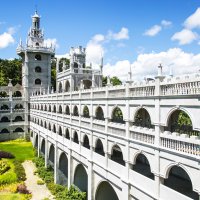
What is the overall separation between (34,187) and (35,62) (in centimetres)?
3747

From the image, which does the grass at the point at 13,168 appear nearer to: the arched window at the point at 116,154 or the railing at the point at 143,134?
the arched window at the point at 116,154

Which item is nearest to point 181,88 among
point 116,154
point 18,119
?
point 116,154

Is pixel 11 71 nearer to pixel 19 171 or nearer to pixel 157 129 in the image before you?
pixel 19 171

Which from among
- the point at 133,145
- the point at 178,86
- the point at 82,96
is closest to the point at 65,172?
the point at 82,96

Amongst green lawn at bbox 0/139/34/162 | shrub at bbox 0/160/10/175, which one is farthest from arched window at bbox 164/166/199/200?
green lawn at bbox 0/139/34/162

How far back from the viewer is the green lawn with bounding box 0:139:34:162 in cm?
5253

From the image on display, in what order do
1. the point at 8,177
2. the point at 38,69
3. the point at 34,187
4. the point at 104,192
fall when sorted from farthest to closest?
1. the point at 38,69
2. the point at 8,177
3. the point at 34,187
4. the point at 104,192

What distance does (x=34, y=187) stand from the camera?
1527 inches

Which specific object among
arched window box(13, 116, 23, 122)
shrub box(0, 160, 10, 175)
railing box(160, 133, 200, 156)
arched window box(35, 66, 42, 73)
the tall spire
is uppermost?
the tall spire

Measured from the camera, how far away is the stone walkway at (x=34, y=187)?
1409 inches

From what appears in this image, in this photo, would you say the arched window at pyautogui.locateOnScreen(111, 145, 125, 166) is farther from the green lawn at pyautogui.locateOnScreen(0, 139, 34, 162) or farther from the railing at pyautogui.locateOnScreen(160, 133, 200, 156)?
the green lawn at pyautogui.locateOnScreen(0, 139, 34, 162)

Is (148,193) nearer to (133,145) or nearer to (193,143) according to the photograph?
(133,145)

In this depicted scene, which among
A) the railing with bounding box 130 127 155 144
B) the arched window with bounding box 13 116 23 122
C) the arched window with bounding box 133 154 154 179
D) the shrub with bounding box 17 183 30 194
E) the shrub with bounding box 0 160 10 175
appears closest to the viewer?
the railing with bounding box 130 127 155 144

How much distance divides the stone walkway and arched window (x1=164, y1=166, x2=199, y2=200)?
18.5 m
